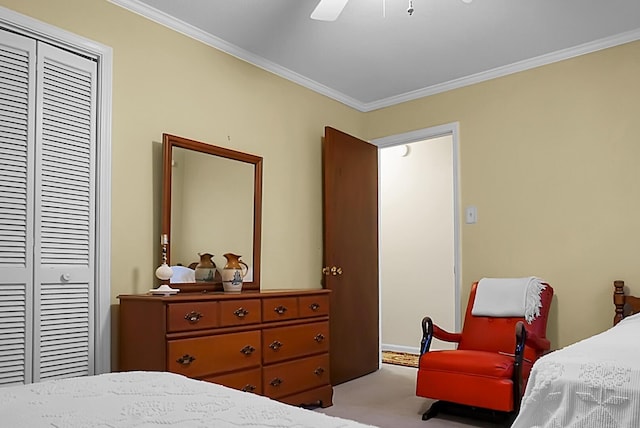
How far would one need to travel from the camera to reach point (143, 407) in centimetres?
114

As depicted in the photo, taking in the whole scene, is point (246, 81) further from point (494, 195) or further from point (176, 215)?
point (494, 195)

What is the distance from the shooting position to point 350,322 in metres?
4.48

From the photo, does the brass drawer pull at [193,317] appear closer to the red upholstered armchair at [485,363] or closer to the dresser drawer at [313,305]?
the dresser drawer at [313,305]

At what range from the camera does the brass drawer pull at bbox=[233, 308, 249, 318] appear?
3008mm

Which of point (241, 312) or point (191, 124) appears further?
point (191, 124)

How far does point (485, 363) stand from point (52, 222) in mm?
2572

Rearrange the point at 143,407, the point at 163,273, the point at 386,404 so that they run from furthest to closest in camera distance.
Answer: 1. the point at 386,404
2. the point at 163,273
3. the point at 143,407

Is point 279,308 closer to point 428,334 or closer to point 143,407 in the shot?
point 428,334

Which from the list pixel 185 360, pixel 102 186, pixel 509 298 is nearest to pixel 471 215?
pixel 509 298

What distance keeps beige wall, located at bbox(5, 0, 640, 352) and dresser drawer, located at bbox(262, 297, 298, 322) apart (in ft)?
1.88

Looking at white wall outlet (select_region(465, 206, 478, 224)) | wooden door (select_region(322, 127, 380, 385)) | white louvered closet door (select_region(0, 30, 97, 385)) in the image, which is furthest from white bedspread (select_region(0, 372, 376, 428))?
white wall outlet (select_region(465, 206, 478, 224))

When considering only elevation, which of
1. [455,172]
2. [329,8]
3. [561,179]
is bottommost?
[561,179]

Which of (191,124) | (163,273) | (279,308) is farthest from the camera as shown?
(191,124)

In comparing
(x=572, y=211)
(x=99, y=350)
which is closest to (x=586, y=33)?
(x=572, y=211)
